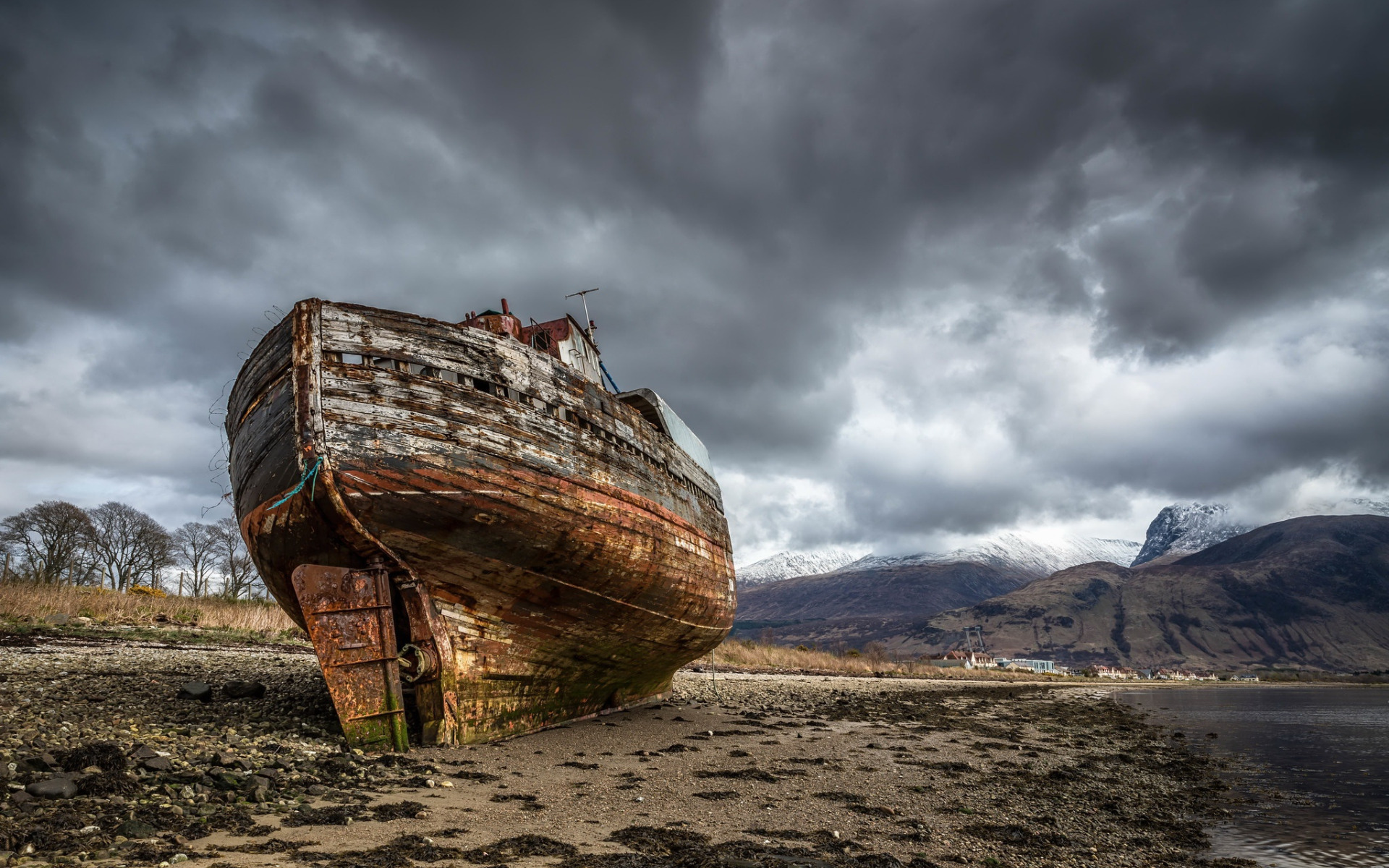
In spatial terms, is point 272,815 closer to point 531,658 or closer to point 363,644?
point 363,644

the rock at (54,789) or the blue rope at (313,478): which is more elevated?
the blue rope at (313,478)

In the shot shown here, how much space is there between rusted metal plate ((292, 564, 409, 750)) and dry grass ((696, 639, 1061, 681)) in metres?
27.0

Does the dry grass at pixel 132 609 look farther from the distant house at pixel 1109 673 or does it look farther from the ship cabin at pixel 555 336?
the distant house at pixel 1109 673

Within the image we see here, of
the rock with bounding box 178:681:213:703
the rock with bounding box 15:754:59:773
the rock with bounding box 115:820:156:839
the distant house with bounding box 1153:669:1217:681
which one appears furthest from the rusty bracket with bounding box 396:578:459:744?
the distant house with bounding box 1153:669:1217:681

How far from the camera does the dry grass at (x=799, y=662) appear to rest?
122 ft

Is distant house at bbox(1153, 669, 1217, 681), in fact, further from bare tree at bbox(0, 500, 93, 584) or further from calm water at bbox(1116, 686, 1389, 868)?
bare tree at bbox(0, 500, 93, 584)

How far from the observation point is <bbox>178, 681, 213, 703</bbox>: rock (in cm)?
846

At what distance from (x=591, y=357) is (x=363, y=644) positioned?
735cm

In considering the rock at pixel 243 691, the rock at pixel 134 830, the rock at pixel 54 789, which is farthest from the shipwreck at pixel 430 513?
the rock at pixel 134 830

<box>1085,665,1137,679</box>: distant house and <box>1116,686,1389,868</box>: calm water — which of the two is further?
<box>1085,665,1137,679</box>: distant house

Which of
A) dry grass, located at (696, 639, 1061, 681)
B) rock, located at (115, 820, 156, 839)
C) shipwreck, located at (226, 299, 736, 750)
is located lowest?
dry grass, located at (696, 639, 1061, 681)

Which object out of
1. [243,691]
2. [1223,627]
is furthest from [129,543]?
[1223,627]

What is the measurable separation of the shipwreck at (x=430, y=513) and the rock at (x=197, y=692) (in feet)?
4.07

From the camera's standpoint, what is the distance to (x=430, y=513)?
7.01 metres
